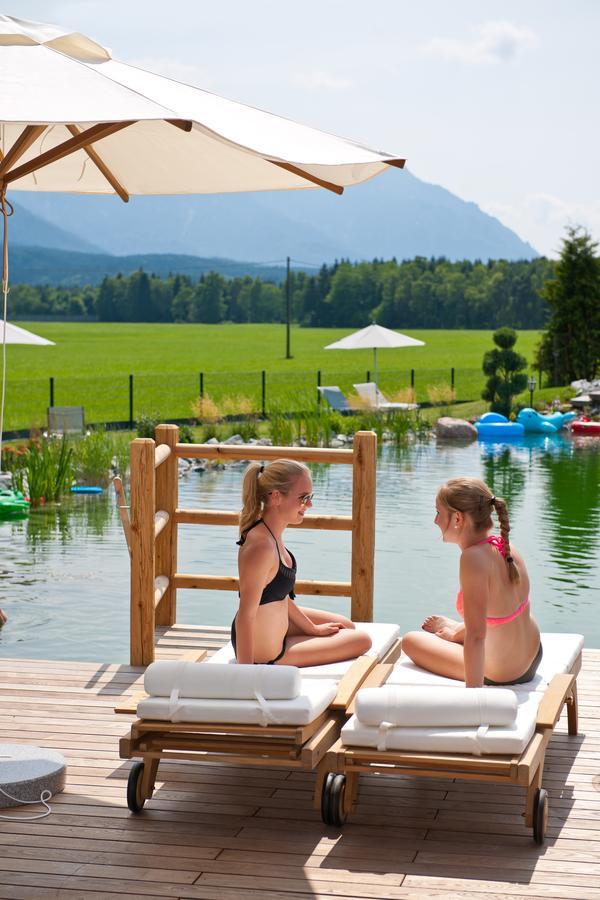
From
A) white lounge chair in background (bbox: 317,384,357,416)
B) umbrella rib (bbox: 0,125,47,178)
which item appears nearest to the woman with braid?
umbrella rib (bbox: 0,125,47,178)

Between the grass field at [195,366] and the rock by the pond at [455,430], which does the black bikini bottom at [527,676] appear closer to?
the grass field at [195,366]

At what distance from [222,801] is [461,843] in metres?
0.83

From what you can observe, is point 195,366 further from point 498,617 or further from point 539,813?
point 539,813

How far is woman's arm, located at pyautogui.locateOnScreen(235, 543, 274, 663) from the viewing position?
424 centimetres

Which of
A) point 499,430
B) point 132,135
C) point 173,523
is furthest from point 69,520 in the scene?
point 499,430

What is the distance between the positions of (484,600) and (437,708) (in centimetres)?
49

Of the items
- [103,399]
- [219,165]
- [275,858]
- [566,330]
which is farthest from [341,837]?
[103,399]

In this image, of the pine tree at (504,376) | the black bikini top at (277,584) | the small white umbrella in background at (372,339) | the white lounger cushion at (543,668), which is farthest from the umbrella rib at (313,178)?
the pine tree at (504,376)

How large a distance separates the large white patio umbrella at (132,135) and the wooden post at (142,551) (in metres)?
1.13

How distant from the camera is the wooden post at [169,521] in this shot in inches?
254

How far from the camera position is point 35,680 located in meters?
5.47

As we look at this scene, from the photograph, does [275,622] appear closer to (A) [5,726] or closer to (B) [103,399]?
(A) [5,726]

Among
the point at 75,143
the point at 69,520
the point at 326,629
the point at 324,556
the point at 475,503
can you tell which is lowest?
the point at 324,556

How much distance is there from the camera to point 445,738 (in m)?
3.67
